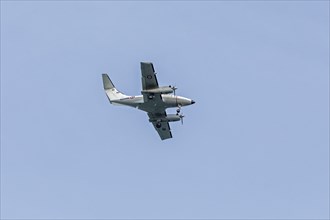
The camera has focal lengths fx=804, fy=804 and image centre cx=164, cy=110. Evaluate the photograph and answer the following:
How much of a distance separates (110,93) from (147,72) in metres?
13.2

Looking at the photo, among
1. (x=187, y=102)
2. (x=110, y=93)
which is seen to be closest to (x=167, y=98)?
(x=187, y=102)

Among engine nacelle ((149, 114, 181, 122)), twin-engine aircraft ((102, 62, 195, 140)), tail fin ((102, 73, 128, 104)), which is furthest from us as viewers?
tail fin ((102, 73, 128, 104))

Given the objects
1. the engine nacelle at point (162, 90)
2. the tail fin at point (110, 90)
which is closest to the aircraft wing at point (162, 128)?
the tail fin at point (110, 90)

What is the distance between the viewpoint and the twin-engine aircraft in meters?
120

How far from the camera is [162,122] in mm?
129500

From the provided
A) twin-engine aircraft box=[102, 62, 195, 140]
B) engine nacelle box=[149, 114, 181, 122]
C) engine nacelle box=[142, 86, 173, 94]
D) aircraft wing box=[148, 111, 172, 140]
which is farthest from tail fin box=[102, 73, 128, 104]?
engine nacelle box=[142, 86, 173, 94]

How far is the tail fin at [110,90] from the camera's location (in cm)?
12888

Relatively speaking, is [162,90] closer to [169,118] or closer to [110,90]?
[169,118]

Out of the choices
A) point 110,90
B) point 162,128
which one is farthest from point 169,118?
point 110,90

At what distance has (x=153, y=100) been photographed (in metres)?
123

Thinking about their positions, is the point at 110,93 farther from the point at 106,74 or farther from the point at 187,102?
the point at 187,102

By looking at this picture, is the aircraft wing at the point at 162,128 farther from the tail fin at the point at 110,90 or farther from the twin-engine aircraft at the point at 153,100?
the tail fin at the point at 110,90

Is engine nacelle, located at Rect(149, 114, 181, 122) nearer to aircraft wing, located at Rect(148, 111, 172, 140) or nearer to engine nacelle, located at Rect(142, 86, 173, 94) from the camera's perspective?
aircraft wing, located at Rect(148, 111, 172, 140)

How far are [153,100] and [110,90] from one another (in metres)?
11.1
